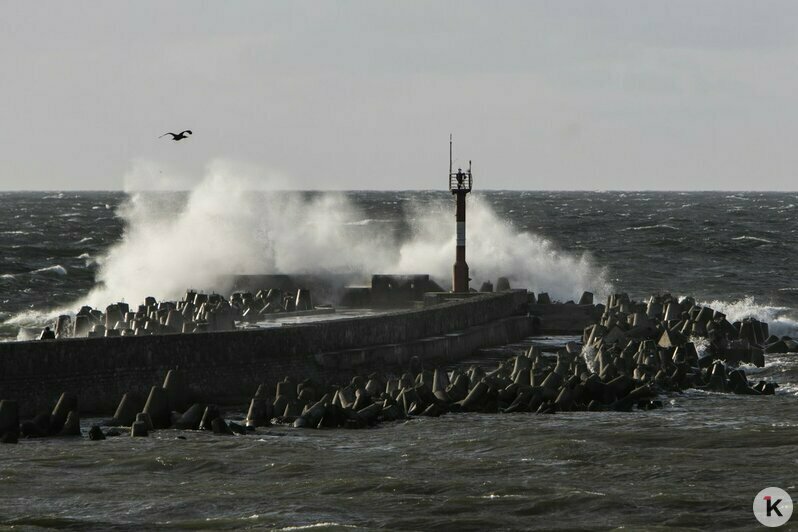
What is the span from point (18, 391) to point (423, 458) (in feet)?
19.8

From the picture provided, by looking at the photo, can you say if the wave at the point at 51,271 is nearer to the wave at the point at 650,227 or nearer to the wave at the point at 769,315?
the wave at the point at 769,315

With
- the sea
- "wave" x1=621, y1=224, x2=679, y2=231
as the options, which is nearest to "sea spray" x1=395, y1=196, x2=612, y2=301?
the sea

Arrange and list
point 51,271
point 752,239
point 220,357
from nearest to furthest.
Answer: point 220,357 < point 51,271 < point 752,239

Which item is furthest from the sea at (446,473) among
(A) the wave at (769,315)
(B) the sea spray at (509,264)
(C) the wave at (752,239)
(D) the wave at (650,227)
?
(D) the wave at (650,227)

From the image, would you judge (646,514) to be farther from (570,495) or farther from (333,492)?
(333,492)

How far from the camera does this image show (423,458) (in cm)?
1834

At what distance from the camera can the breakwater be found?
20562 mm

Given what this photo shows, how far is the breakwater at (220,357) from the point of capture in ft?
67.5

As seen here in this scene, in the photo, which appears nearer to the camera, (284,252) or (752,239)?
(284,252)

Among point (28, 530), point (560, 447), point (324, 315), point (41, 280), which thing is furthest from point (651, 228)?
point (28, 530)

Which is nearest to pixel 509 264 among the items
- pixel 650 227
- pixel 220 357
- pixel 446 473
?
pixel 220 357

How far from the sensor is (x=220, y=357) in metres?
22.9

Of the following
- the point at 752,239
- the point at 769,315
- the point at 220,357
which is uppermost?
the point at 220,357

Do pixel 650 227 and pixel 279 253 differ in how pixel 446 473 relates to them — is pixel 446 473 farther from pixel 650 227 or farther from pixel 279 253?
pixel 650 227
